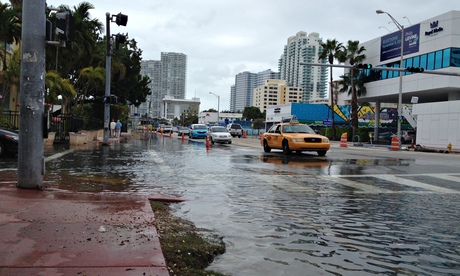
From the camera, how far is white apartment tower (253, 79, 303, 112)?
14825 centimetres

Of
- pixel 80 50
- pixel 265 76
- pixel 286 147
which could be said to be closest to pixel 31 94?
pixel 286 147

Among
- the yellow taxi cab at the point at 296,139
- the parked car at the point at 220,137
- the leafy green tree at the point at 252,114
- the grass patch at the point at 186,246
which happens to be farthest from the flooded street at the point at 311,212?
the leafy green tree at the point at 252,114

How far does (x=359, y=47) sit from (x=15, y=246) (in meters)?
51.8

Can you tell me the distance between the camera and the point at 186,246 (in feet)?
14.7

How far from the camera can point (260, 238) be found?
17.2 feet

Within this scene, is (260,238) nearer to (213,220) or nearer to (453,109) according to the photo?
(213,220)

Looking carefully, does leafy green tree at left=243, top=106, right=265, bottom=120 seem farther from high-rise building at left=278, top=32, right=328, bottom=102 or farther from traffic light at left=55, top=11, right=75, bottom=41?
traffic light at left=55, top=11, right=75, bottom=41

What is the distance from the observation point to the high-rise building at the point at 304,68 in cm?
9928

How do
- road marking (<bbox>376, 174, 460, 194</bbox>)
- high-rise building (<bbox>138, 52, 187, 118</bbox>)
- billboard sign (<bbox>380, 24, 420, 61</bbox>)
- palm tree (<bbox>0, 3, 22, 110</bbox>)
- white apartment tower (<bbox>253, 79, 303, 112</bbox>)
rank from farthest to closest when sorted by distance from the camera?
high-rise building (<bbox>138, 52, 187, 118</bbox>) → white apartment tower (<bbox>253, 79, 303, 112</bbox>) → billboard sign (<bbox>380, 24, 420, 61</bbox>) → palm tree (<bbox>0, 3, 22, 110</bbox>) → road marking (<bbox>376, 174, 460, 194</bbox>)

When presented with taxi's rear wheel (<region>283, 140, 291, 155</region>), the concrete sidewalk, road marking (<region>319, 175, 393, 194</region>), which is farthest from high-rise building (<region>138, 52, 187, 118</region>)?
the concrete sidewalk

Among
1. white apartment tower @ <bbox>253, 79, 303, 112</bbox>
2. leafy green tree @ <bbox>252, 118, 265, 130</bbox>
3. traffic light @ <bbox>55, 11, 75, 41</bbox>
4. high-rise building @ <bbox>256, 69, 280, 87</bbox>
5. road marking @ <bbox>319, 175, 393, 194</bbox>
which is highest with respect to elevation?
high-rise building @ <bbox>256, 69, 280, 87</bbox>

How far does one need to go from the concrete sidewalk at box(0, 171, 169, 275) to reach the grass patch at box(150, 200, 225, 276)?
0.40 feet

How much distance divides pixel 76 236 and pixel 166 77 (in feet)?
560

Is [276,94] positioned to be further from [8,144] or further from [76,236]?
[76,236]
